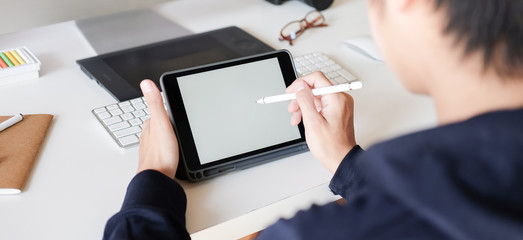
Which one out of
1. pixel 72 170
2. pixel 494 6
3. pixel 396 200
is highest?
pixel 494 6

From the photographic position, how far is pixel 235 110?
804 mm

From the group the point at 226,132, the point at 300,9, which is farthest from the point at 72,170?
the point at 300,9

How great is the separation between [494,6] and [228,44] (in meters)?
0.76

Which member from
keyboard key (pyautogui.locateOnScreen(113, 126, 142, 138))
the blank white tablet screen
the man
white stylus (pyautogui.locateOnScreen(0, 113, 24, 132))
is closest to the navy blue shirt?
the man

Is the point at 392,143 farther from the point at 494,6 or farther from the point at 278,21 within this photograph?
the point at 278,21

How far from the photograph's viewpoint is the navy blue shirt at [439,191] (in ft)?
1.22

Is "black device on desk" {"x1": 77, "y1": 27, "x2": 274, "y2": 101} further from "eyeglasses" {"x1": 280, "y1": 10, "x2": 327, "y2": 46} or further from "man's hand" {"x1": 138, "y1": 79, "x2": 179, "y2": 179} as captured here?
"man's hand" {"x1": 138, "y1": 79, "x2": 179, "y2": 179}

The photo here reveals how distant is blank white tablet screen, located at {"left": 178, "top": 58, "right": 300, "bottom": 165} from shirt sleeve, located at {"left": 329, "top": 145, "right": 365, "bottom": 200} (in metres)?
0.09

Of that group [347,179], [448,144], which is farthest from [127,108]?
[448,144]

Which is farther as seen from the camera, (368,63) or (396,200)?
(368,63)

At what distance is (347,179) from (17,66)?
1.98 ft

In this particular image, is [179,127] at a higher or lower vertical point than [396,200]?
lower

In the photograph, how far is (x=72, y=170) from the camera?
0.77 m

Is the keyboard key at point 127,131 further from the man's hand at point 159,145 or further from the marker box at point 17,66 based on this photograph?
the marker box at point 17,66
